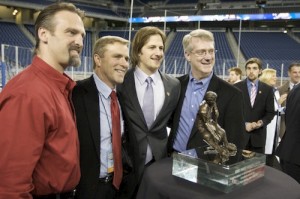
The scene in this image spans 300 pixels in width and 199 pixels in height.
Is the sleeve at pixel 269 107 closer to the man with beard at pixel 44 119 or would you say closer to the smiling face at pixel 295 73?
the smiling face at pixel 295 73

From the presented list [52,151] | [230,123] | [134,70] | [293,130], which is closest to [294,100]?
[293,130]

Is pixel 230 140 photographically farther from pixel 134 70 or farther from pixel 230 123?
pixel 134 70

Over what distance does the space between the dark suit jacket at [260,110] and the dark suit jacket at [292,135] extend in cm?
104

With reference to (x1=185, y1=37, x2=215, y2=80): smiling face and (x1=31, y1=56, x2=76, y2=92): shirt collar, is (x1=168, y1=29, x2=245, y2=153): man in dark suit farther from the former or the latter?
(x1=31, y1=56, x2=76, y2=92): shirt collar

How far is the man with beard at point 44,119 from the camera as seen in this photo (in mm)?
1259

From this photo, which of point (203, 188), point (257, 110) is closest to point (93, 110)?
point (203, 188)

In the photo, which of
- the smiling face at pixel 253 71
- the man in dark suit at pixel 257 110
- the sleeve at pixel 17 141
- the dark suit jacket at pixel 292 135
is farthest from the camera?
the smiling face at pixel 253 71

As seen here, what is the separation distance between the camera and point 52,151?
1384 millimetres

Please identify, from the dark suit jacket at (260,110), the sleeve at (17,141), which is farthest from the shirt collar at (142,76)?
the dark suit jacket at (260,110)

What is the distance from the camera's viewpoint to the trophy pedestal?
58.7 inches

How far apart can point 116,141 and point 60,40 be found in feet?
2.43

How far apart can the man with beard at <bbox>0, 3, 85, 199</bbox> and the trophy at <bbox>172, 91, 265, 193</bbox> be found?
1.84 ft

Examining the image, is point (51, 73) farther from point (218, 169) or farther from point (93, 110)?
point (218, 169)

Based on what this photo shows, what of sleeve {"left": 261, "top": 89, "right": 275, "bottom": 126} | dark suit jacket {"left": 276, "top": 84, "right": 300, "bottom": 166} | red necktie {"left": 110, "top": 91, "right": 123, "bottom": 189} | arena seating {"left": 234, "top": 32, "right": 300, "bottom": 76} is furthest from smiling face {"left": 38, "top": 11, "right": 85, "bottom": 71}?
arena seating {"left": 234, "top": 32, "right": 300, "bottom": 76}
